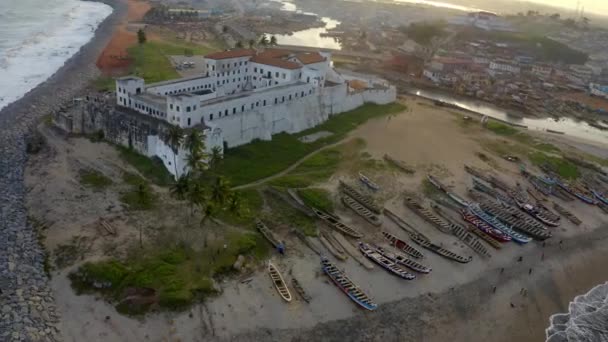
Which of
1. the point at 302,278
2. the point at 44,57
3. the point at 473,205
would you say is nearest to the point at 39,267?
the point at 302,278

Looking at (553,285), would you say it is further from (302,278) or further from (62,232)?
(62,232)

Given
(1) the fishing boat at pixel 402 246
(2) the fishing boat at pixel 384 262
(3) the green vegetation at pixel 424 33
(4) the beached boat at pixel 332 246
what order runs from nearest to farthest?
(2) the fishing boat at pixel 384 262 → (4) the beached boat at pixel 332 246 → (1) the fishing boat at pixel 402 246 → (3) the green vegetation at pixel 424 33

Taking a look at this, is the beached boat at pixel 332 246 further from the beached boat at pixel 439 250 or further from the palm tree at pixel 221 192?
the palm tree at pixel 221 192

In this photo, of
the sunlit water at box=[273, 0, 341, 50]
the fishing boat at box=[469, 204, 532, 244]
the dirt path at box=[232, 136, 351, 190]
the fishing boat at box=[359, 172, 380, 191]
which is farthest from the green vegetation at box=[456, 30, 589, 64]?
the fishing boat at box=[359, 172, 380, 191]

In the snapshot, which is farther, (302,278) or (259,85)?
(259,85)

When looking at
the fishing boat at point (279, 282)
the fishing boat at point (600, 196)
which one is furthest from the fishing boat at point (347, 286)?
the fishing boat at point (600, 196)

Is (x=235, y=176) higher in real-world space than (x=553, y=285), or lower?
higher

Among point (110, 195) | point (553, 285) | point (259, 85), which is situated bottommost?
point (553, 285)
